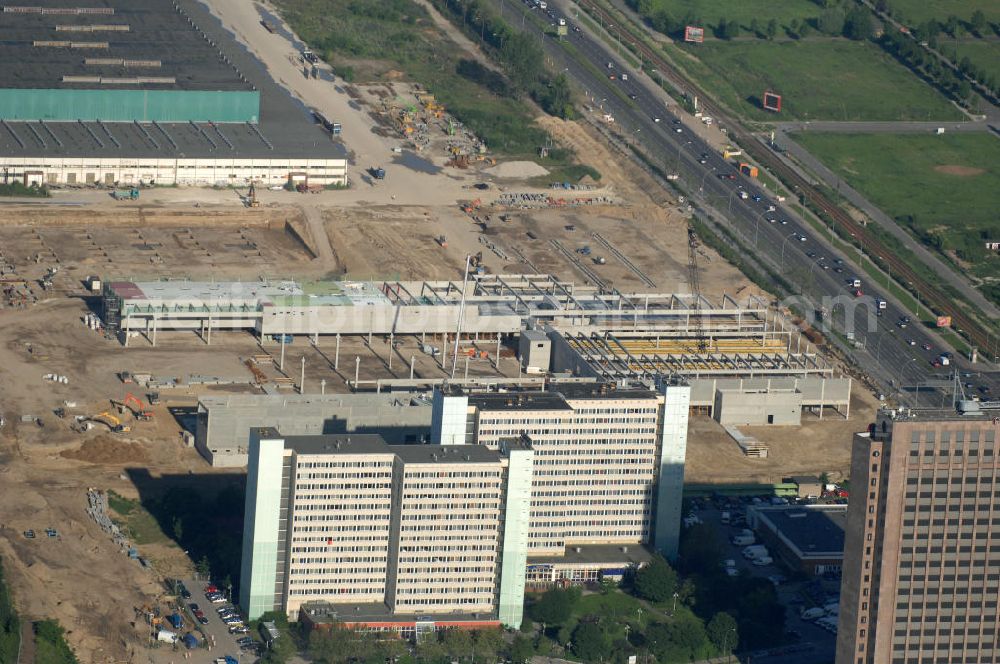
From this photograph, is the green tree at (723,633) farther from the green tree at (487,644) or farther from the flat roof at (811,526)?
the flat roof at (811,526)

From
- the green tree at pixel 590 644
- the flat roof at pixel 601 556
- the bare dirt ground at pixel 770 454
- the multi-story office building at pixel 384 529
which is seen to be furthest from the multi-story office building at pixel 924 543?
the bare dirt ground at pixel 770 454

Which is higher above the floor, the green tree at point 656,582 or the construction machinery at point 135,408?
the green tree at point 656,582

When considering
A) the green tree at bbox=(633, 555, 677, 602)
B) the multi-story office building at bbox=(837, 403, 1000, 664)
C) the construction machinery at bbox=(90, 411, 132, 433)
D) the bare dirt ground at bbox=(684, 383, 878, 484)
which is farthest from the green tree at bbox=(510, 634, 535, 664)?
the construction machinery at bbox=(90, 411, 132, 433)

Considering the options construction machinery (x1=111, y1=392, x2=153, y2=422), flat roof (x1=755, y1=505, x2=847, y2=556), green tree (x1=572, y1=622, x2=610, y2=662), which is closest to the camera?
green tree (x1=572, y1=622, x2=610, y2=662)

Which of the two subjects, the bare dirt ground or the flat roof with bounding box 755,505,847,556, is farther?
the bare dirt ground

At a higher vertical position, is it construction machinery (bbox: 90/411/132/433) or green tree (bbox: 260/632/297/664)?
green tree (bbox: 260/632/297/664)

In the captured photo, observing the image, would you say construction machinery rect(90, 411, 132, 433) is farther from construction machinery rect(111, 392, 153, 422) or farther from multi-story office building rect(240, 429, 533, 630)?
multi-story office building rect(240, 429, 533, 630)
